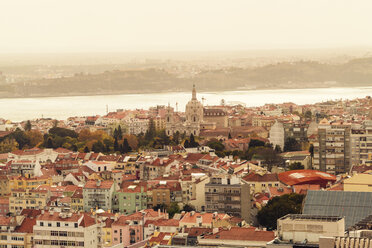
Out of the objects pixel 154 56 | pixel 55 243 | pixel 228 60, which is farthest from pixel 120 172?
pixel 154 56

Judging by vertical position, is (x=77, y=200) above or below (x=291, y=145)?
above

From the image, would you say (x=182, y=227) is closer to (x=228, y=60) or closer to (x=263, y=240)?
(x=263, y=240)

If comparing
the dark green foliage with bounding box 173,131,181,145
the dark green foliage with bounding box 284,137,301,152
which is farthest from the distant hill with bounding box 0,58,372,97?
the dark green foliage with bounding box 284,137,301,152

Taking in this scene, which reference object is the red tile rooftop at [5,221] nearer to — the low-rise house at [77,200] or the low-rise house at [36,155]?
the low-rise house at [77,200]

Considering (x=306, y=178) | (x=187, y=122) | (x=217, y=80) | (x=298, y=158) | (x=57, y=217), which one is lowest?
(x=217, y=80)

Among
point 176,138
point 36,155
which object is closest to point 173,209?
point 36,155

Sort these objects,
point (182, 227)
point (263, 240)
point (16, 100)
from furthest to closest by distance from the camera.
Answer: point (16, 100)
point (182, 227)
point (263, 240)

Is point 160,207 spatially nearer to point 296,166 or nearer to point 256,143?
point 296,166
